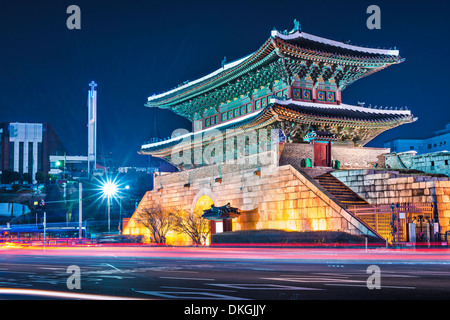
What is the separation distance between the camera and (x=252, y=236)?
25391 millimetres

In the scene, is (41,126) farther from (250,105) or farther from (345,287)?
(345,287)

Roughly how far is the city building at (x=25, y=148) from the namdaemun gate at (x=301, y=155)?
7334cm

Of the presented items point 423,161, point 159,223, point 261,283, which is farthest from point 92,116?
point 261,283

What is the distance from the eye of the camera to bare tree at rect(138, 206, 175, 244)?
129ft

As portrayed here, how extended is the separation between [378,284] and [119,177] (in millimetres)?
90671

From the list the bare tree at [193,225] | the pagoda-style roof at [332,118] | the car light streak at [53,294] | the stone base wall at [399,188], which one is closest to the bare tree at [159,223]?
the bare tree at [193,225]

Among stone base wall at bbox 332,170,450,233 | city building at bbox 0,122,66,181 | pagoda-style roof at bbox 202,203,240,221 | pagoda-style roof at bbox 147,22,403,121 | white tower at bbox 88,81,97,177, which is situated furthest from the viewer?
city building at bbox 0,122,66,181

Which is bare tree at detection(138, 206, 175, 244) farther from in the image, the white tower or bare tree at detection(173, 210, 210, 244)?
the white tower

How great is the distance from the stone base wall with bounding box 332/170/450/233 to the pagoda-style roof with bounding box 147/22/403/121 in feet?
24.8

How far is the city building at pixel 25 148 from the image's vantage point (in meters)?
104

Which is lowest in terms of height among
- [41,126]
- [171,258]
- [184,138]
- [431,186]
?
[171,258]

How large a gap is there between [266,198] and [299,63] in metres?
8.80

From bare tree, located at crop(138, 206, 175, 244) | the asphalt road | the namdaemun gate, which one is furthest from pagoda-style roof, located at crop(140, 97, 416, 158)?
the asphalt road

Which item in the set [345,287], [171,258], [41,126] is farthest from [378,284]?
[41,126]
